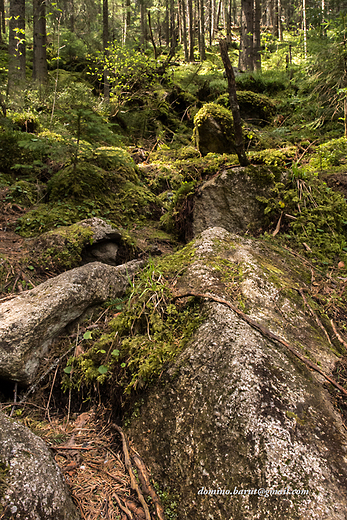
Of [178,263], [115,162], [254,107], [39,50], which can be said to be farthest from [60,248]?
[39,50]

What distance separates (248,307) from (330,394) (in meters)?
0.82

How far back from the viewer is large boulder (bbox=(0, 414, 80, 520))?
1.42 meters

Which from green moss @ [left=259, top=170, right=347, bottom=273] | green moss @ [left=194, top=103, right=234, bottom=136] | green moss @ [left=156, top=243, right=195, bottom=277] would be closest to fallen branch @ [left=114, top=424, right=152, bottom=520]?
green moss @ [left=156, top=243, right=195, bottom=277]

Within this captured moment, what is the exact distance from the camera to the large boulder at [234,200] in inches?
181

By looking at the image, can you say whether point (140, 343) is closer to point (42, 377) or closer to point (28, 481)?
point (42, 377)

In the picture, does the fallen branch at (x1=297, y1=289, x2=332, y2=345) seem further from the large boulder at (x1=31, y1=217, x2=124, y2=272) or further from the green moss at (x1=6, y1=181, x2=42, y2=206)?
the green moss at (x1=6, y1=181, x2=42, y2=206)

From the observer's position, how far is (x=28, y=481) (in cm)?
151

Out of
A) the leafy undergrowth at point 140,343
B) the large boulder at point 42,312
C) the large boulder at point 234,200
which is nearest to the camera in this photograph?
the leafy undergrowth at point 140,343

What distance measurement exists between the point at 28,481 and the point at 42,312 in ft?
4.38

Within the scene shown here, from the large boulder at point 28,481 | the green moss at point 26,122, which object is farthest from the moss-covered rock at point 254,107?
the large boulder at point 28,481

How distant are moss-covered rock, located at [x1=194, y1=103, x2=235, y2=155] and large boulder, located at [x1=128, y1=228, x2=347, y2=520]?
491 centimetres

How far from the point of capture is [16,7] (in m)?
10.0

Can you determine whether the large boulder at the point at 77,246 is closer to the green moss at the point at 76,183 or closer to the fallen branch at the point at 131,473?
the green moss at the point at 76,183

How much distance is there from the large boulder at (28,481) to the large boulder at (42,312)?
2.13ft
